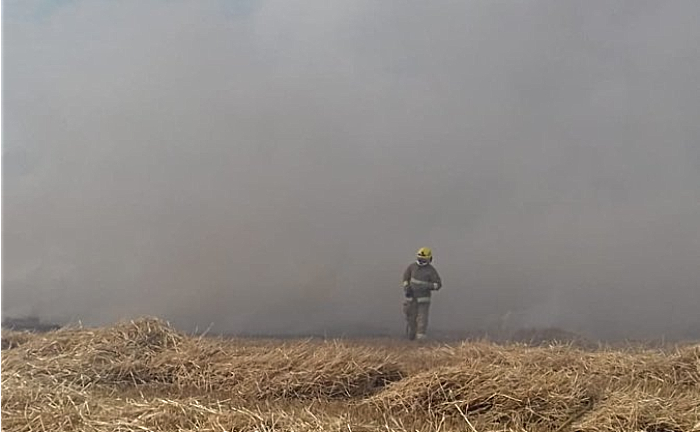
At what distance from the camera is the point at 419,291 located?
44.6 feet

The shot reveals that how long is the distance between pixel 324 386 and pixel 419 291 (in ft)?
17.9

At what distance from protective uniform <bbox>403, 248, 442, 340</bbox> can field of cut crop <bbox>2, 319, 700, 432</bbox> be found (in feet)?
8.80

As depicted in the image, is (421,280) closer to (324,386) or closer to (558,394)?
(324,386)

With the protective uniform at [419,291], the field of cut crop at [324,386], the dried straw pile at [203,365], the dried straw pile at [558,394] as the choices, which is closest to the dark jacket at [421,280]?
the protective uniform at [419,291]

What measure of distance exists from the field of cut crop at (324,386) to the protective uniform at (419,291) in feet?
8.80

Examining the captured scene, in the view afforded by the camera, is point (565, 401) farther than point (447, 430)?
Yes

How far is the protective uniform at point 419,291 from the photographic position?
13.6 m

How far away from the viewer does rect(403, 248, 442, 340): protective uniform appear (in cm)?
1359

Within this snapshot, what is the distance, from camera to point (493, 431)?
21.4 feet

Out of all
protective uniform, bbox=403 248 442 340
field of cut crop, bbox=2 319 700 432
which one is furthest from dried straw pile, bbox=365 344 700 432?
protective uniform, bbox=403 248 442 340

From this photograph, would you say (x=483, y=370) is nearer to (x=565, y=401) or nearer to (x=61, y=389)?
(x=565, y=401)

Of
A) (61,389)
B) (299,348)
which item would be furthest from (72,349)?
(299,348)

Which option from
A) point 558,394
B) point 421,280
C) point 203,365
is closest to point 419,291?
point 421,280

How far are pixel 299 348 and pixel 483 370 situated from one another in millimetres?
2574
